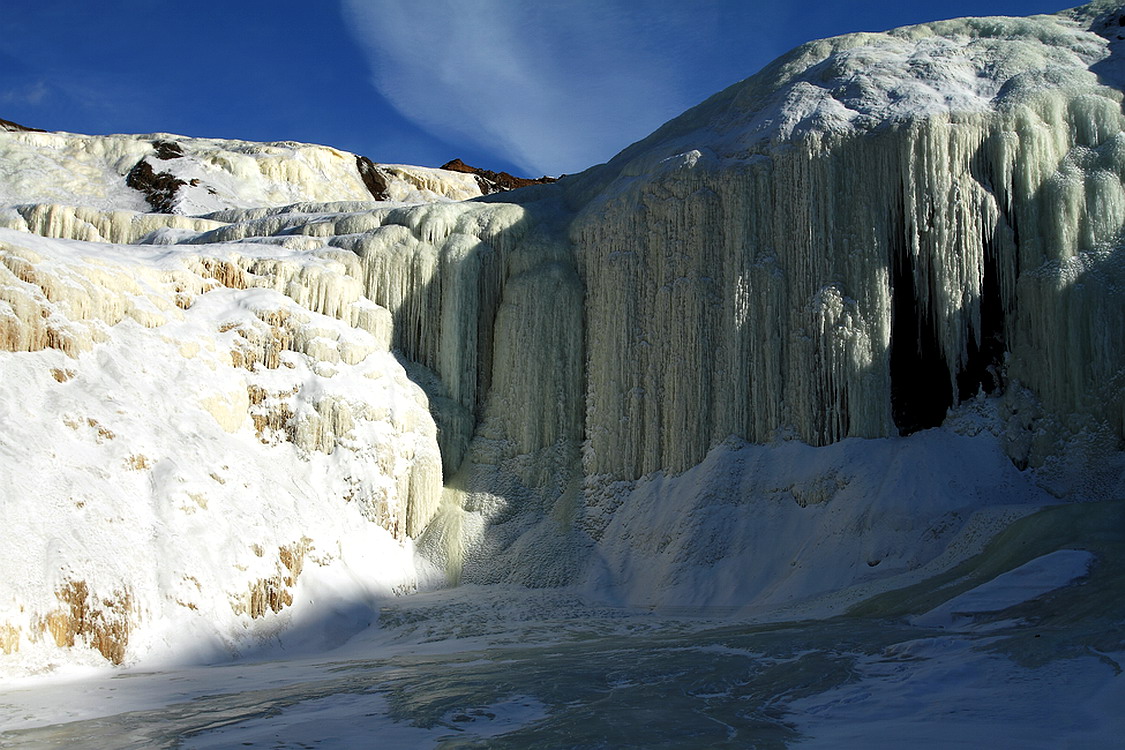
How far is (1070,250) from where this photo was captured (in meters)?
23.8

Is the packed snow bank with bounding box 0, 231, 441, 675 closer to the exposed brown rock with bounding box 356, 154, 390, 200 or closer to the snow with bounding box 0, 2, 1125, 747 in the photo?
the snow with bounding box 0, 2, 1125, 747

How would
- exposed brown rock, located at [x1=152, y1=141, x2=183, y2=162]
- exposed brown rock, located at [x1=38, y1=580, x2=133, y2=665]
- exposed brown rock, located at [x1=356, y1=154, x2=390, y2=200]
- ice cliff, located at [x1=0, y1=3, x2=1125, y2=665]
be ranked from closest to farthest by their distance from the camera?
exposed brown rock, located at [x1=38, y1=580, x2=133, y2=665]
ice cliff, located at [x1=0, y1=3, x2=1125, y2=665]
exposed brown rock, located at [x1=152, y1=141, x2=183, y2=162]
exposed brown rock, located at [x1=356, y1=154, x2=390, y2=200]

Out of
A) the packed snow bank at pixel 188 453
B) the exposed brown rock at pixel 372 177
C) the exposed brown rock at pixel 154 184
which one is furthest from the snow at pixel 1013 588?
the exposed brown rock at pixel 372 177

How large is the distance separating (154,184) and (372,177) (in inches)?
476

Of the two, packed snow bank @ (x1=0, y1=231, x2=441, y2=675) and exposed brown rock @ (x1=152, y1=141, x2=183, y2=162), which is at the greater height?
exposed brown rock @ (x1=152, y1=141, x2=183, y2=162)

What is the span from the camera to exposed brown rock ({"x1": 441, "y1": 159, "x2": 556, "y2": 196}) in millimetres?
63763

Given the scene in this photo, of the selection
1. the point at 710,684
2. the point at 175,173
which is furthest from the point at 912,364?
the point at 175,173

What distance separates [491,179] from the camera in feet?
220

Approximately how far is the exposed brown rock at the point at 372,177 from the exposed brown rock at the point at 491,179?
6.59 m

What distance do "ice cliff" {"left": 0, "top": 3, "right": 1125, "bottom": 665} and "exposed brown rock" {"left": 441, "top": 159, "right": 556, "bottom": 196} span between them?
32.6 meters

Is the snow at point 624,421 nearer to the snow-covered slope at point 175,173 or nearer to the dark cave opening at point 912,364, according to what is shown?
the dark cave opening at point 912,364

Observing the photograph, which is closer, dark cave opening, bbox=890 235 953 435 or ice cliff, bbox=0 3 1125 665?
ice cliff, bbox=0 3 1125 665

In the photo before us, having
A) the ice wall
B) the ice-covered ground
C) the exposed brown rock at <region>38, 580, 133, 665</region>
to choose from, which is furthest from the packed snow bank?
the ice wall

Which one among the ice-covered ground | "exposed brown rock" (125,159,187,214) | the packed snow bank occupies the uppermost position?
"exposed brown rock" (125,159,187,214)
